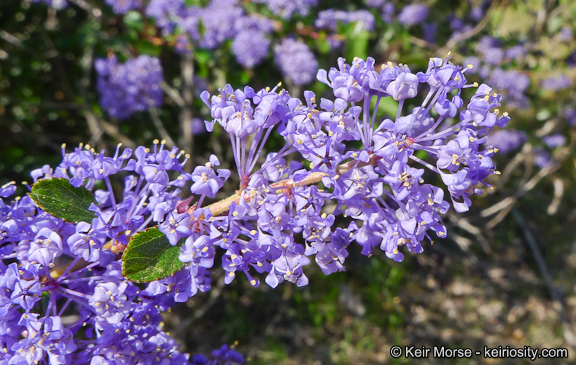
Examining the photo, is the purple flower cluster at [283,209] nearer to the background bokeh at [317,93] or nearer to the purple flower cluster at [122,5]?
the background bokeh at [317,93]

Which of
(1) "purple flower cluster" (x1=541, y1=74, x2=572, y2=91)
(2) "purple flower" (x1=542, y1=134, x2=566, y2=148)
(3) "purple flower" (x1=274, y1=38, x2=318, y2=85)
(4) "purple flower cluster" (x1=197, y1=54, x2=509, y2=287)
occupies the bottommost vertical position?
(2) "purple flower" (x1=542, y1=134, x2=566, y2=148)

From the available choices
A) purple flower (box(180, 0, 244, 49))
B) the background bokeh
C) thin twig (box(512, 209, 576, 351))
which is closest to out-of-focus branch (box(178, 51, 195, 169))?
the background bokeh

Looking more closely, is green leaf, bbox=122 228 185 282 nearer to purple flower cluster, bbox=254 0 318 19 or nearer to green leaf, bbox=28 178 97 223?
green leaf, bbox=28 178 97 223

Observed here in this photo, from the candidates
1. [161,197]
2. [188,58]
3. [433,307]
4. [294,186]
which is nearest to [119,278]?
[161,197]

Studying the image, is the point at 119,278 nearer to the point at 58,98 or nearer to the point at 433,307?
the point at 58,98

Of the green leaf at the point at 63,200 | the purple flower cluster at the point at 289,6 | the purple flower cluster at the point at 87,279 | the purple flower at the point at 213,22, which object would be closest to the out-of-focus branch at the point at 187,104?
the purple flower at the point at 213,22

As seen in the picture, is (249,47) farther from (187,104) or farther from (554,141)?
(554,141)
